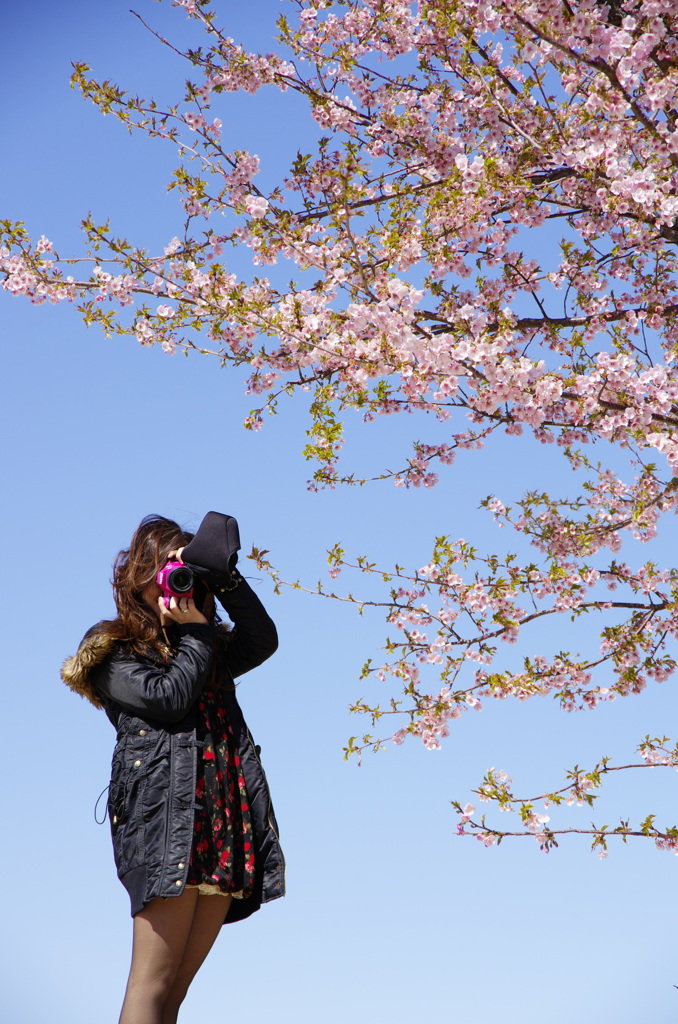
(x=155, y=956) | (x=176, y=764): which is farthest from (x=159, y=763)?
(x=155, y=956)

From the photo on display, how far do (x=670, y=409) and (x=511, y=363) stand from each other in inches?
30.0

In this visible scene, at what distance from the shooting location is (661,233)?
3.72 metres

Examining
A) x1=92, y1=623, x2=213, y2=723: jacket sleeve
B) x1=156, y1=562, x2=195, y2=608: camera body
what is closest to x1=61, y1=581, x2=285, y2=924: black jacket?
x1=92, y1=623, x2=213, y2=723: jacket sleeve

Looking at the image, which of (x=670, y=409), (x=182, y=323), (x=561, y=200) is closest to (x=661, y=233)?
(x=561, y=200)

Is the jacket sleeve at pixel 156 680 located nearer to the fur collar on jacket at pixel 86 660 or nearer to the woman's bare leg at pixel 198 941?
the fur collar on jacket at pixel 86 660

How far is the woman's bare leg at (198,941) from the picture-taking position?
2.19 meters

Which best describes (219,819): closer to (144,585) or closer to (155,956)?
(155,956)

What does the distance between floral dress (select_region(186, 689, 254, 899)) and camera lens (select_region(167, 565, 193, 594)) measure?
0.32 metres

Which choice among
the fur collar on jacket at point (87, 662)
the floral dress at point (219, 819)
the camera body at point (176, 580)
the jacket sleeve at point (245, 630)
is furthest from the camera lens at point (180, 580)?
the floral dress at point (219, 819)

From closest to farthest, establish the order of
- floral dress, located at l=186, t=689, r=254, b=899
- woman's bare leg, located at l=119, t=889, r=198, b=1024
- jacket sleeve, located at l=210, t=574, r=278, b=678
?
woman's bare leg, located at l=119, t=889, r=198, b=1024, floral dress, located at l=186, t=689, r=254, b=899, jacket sleeve, located at l=210, t=574, r=278, b=678

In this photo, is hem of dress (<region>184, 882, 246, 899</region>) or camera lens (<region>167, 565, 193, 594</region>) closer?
hem of dress (<region>184, 882, 246, 899</region>)

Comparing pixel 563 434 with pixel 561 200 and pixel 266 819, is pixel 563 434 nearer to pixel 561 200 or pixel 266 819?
pixel 561 200

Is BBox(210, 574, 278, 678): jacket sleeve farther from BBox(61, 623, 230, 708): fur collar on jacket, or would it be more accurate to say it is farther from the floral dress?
BBox(61, 623, 230, 708): fur collar on jacket

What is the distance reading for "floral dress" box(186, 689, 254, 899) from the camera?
2188 mm
